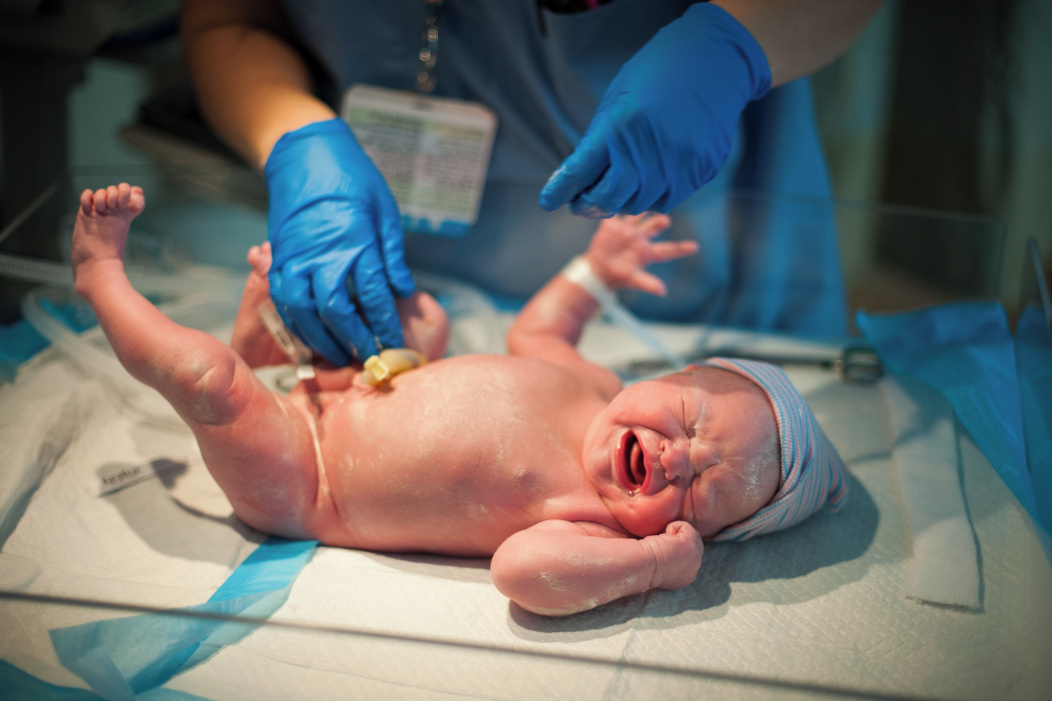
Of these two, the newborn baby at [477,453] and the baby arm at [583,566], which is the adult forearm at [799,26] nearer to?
the newborn baby at [477,453]

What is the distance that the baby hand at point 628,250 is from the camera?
1.31 meters

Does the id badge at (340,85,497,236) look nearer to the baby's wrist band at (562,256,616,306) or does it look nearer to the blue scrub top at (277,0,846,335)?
the blue scrub top at (277,0,846,335)

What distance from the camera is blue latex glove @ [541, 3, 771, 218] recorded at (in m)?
0.91

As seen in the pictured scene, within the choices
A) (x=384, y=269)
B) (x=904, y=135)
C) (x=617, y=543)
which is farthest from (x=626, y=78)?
(x=904, y=135)

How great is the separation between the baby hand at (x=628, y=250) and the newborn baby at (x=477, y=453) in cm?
35

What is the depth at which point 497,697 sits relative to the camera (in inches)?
27.3

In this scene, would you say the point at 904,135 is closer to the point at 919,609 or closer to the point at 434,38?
the point at 434,38

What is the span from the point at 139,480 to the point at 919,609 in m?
1.05

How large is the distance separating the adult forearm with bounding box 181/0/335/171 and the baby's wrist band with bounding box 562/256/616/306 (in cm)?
50

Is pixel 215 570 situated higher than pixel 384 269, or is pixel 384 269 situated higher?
pixel 384 269

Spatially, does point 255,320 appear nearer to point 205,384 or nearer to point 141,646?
point 205,384

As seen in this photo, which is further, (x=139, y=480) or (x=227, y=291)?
(x=227, y=291)

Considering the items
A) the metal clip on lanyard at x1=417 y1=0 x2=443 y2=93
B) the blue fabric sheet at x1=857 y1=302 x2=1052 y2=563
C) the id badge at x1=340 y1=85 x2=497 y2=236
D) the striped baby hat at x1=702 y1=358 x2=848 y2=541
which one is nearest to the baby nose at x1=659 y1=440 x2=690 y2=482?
the striped baby hat at x1=702 y1=358 x2=848 y2=541

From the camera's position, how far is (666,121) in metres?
0.93
